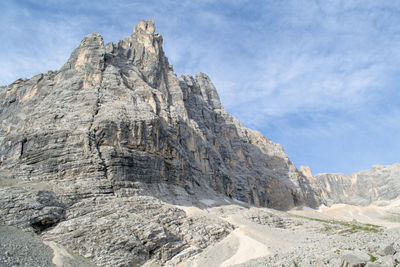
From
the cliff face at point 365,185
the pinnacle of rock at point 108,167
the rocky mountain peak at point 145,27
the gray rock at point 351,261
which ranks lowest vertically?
the gray rock at point 351,261

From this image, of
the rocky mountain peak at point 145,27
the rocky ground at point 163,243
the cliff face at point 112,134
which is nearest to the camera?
the rocky ground at point 163,243

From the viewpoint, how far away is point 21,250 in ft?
85.0

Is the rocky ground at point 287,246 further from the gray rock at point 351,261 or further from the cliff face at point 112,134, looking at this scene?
the cliff face at point 112,134

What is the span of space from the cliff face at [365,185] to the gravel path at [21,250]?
133774mm

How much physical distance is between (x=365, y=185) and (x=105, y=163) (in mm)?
159069

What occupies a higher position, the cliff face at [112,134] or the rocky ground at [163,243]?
the cliff face at [112,134]

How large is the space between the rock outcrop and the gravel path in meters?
1.50

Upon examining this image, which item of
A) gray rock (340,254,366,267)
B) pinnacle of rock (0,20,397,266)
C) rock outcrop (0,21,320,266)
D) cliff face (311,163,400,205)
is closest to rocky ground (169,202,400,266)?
gray rock (340,254,366,267)

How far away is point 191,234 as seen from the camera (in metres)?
35.4

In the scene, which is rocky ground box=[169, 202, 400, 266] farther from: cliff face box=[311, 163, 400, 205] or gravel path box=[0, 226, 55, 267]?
cliff face box=[311, 163, 400, 205]

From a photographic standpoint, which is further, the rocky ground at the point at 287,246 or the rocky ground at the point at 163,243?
the rocky ground at the point at 163,243

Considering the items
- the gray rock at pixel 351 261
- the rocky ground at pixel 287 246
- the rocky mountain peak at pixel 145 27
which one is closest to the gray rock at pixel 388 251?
the rocky ground at pixel 287 246

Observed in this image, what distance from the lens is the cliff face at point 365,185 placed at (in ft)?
502

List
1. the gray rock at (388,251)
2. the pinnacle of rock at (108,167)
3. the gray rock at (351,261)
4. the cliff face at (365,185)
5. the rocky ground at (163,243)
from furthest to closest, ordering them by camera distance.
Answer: the cliff face at (365,185), the pinnacle of rock at (108,167), the rocky ground at (163,243), the gray rock at (388,251), the gray rock at (351,261)
